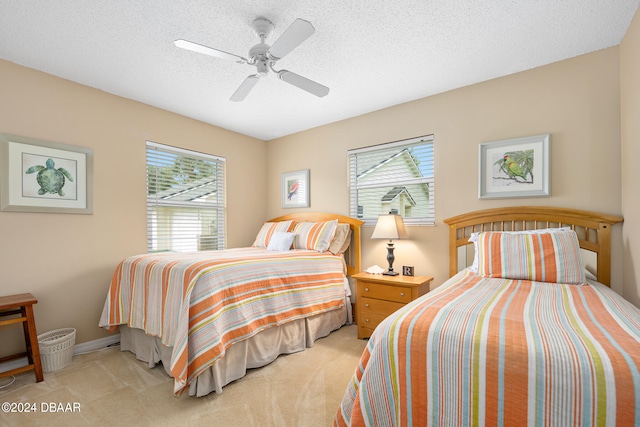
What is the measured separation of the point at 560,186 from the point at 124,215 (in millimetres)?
3974

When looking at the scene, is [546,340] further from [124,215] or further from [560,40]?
[124,215]

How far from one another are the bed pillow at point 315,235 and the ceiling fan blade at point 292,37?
1.95 meters

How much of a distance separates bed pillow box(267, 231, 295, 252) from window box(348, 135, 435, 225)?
0.83m

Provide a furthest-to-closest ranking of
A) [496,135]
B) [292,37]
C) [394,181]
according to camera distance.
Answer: [394,181] → [496,135] → [292,37]

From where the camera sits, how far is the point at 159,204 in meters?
3.37

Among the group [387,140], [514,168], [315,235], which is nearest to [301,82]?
[387,140]

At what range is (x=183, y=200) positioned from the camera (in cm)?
363

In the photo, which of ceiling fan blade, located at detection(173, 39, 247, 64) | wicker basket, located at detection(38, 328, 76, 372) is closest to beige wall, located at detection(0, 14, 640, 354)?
wicker basket, located at detection(38, 328, 76, 372)

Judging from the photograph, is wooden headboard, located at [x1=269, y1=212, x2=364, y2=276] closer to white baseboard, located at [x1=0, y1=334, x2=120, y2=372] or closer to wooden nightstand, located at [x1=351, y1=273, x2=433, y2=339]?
wooden nightstand, located at [x1=351, y1=273, x2=433, y2=339]

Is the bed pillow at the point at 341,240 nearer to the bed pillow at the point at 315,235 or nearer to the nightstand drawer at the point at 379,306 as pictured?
the bed pillow at the point at 315,235

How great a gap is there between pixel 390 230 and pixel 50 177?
10.1ft

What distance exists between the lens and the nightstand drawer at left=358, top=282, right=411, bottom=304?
2.69 m

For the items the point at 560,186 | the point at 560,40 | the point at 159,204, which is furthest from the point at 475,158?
the point at 159,204

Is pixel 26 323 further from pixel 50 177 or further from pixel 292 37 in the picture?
pixel 292 37
